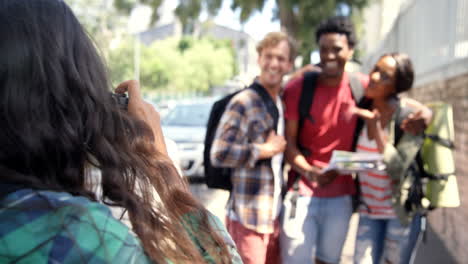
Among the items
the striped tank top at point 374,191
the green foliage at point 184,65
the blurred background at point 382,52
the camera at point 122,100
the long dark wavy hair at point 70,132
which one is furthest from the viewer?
the green foliage at point 184,65

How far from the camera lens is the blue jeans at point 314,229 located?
9.78ft

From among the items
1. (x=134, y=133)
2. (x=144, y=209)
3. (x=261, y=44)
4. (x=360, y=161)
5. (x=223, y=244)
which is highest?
(x=261, y=44)

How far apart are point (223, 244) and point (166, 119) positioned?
30.0ft

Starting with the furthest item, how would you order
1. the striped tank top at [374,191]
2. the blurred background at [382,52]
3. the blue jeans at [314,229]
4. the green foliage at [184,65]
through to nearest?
the green foliage at [184,65] < the blurred background at [382,52] < the striped tank top at [374,191] < the blue jeans at [314,229]

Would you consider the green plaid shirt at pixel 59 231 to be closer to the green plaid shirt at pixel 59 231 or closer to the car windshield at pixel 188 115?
the green plaid shirt at pixel 59 231

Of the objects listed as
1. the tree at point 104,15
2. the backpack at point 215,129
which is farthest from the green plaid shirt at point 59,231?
the tree at point 104,15

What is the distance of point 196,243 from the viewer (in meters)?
1.10

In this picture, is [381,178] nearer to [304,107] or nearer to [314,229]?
[314,229]

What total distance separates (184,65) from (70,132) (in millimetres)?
59770

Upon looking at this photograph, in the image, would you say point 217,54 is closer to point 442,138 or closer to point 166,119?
point 166,119

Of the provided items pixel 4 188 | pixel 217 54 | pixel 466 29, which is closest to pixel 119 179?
pixel 4 188

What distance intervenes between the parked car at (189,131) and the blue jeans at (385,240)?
203 inches

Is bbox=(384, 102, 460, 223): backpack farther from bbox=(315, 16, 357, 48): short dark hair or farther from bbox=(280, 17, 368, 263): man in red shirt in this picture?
bbox=(315, 16, 357, 48): short dark hair

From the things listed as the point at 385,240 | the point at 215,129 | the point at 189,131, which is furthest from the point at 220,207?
the point at 215,129
